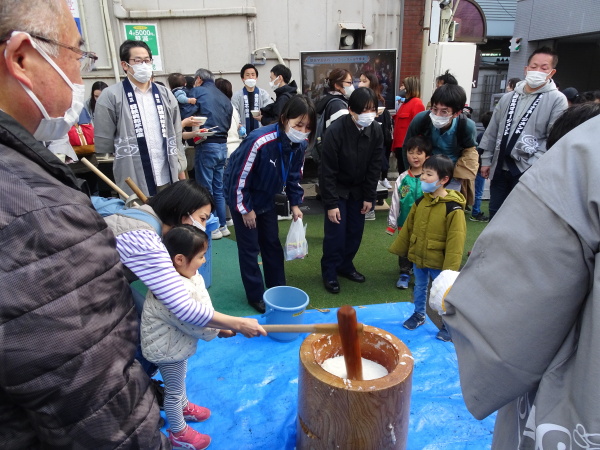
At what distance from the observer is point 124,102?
3.36 metres

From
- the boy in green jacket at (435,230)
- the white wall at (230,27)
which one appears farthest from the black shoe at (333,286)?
the white wall at (230,27)

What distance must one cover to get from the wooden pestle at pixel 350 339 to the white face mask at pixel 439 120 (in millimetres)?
2677

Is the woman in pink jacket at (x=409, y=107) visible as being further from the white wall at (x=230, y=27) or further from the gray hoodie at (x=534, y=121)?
the white wall at (x=230, y=27)

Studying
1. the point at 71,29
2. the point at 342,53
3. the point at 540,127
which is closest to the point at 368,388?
the point at 71,29

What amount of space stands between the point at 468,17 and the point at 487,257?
14.1 m

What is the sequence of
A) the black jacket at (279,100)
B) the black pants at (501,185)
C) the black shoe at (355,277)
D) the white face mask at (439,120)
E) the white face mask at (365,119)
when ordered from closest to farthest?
1. the white face mask at (365,119)
2. the white face mask at (439,120)
3. the black shoe at (355,277)
4. the black pants at (501,185)
5. the black jacket at (279,100)

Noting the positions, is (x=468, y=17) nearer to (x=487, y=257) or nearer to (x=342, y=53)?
(x=342, y=53)

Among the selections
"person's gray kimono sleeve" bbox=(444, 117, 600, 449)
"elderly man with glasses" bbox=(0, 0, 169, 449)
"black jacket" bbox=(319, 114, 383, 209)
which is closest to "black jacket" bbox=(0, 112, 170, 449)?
"elderly man with glasses" bbox=(0, 0, 169, 449)

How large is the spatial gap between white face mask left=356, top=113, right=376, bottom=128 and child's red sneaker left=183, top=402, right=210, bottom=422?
252 cm

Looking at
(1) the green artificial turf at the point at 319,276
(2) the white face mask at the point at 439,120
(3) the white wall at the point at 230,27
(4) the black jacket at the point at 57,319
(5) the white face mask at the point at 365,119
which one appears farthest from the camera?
(3) the white wall at the point at 230,27

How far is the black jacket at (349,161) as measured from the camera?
11.8 feet

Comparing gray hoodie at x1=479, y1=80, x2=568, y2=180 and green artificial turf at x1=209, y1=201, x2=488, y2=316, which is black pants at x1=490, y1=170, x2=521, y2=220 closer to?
gray hoodie at x1=479, y1=80, x2=568, y2=180

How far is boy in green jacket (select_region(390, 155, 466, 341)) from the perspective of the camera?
2934mm

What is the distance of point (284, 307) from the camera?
123 inches
